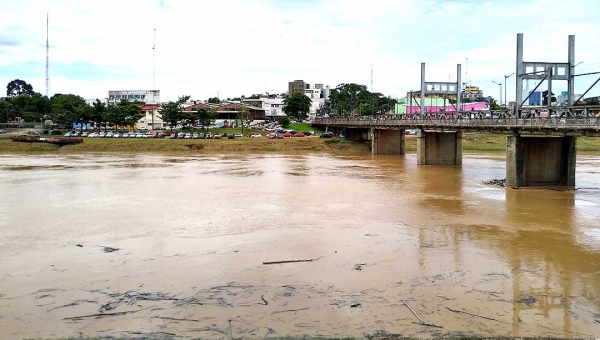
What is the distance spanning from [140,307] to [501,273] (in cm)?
1057

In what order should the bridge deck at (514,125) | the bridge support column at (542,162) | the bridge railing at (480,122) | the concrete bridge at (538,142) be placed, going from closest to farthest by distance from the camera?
1. the bridge deck at (514,125)
2. the bridge railing at (480,122)
3. the concrete bridge at (538,142)
4. the bridge support column at (542,162)

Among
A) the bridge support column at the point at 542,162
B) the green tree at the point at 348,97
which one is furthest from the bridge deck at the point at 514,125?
the green tree at the point at 348,97

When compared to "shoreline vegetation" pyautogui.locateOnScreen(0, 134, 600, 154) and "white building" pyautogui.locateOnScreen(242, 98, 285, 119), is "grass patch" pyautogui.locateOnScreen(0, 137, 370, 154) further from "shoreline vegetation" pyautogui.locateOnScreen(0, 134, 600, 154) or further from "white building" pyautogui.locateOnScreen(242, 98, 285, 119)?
"white building" pyautogui.locateOnScreen(242, 98, 285, 119)

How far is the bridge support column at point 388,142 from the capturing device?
7894cm

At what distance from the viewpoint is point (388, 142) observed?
260 feet

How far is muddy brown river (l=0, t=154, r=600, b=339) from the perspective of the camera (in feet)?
41.2

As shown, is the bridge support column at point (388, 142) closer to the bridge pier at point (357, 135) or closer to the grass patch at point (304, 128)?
the bridge pier at point (357, 135)

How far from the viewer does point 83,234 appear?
2259cm

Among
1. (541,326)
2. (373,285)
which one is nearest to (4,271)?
(373,285)

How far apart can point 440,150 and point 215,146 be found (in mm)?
36288

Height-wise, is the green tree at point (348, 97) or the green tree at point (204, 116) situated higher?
the green tree at point (348, 97)

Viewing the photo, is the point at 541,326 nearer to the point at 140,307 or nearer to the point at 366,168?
the point at 140,307

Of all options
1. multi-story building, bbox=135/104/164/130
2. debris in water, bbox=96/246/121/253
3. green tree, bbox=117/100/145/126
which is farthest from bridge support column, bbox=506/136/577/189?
multi-story building, bbox=135/104/164/130

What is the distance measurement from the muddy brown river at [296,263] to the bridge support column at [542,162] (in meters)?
2.23
